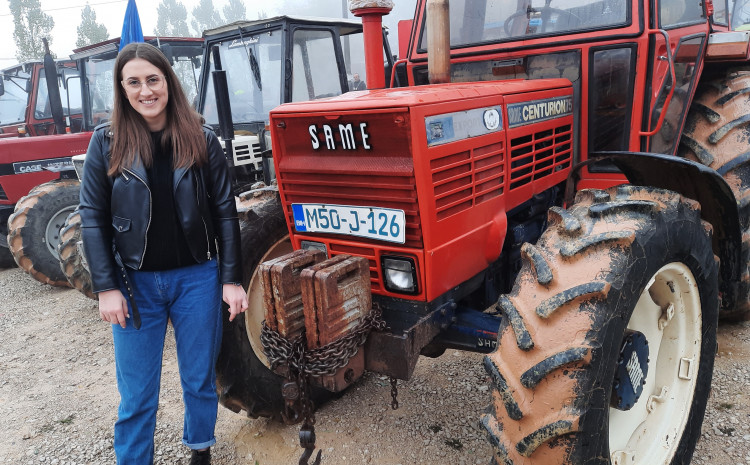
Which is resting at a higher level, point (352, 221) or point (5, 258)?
point (352, 221)

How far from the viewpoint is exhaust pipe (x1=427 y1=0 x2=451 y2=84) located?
265 cm

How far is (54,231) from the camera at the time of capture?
20.1 ft

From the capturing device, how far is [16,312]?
560 centimetres

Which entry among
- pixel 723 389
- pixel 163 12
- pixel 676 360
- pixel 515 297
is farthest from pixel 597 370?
pixel 163 12

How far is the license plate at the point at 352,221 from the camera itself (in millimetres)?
2096

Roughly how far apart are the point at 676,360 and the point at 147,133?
2.35 meters

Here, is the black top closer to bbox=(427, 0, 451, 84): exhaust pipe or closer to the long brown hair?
the long brown hair

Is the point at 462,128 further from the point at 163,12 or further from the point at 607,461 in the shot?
the point at 163,12

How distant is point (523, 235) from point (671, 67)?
1047 millimetres

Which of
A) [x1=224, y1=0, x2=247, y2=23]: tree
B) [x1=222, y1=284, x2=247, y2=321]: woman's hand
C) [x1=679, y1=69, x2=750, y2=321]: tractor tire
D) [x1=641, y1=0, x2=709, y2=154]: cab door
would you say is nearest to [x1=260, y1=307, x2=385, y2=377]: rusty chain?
[x1=222, y1=284, x2=247, y2=321]: woman's hand

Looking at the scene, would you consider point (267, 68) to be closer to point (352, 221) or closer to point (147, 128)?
point (147, 128)

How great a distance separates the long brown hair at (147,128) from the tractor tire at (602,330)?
134 centimetres

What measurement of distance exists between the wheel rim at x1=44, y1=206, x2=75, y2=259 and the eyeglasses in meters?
4.59

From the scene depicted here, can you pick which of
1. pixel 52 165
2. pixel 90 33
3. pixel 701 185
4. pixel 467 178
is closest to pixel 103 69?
pixel 52 165
